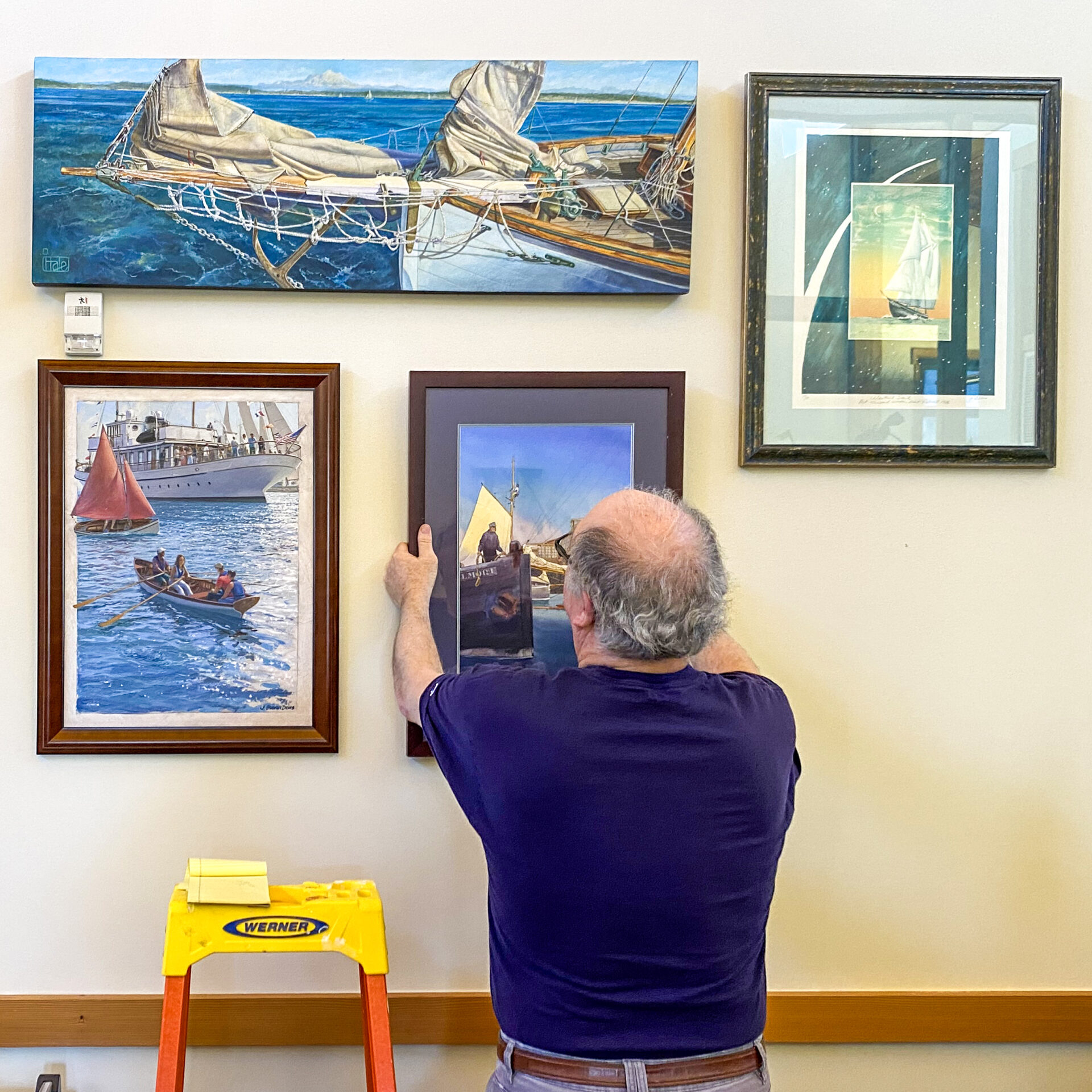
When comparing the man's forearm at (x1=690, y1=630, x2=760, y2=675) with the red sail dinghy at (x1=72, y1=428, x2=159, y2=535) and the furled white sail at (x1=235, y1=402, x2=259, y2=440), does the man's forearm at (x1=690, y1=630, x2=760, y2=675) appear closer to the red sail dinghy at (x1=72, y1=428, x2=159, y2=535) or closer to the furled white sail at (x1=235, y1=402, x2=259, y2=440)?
the furled white sail at (x1=235, y1=402, x2=259, y2=440)

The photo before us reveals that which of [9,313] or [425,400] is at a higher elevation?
[9,313]

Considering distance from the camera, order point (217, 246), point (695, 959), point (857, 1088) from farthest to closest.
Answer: point (857, 1088)
point (217, 246)
point (695, 959)

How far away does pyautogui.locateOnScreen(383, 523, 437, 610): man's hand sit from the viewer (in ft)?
4.74

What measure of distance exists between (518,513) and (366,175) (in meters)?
0.56

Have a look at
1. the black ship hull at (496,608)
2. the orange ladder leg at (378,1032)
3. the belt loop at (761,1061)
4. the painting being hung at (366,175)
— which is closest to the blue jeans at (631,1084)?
the belt loop at (761,1061)

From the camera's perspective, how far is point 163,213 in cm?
143

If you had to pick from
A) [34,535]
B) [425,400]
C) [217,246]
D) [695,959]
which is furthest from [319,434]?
[695,959]

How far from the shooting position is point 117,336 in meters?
1.47

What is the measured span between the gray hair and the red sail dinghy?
2.43ft

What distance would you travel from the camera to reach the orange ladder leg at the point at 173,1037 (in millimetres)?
1246

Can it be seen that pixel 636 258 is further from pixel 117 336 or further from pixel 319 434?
pixel 117 336

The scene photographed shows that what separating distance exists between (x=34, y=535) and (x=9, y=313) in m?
0.34

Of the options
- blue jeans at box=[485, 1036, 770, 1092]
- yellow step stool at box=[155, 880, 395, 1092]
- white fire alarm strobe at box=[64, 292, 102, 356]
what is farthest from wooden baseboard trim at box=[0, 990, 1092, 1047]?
white fire alarm strobe at box=[64, 292, 102, 356]

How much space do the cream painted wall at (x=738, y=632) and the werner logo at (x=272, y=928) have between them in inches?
8.7
